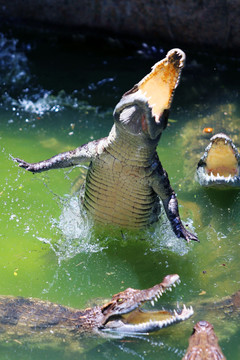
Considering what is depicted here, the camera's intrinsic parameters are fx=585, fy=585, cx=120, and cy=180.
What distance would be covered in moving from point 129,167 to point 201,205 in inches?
50.2

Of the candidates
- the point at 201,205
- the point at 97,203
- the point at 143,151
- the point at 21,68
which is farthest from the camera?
the point at 21,68

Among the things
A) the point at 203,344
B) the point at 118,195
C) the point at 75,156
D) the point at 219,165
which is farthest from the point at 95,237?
the point at 203,344

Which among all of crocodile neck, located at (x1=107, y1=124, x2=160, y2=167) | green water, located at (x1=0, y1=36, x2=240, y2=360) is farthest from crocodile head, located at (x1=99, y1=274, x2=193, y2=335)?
crocodile neck, located at (x1=107, y1=124, x2=160, y2=167)

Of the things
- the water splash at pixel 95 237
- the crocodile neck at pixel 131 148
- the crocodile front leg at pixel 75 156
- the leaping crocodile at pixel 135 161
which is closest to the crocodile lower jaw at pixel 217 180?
the water splash at pixel 95 237

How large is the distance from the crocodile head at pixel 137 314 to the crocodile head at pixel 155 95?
46.0 inches

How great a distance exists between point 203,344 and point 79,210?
1.90 meters

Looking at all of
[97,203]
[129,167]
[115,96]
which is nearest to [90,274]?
[97,203]

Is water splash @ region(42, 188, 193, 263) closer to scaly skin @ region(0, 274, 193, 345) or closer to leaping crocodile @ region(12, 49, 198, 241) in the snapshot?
leaping crocodile @ region(12, 49, 198, 241)

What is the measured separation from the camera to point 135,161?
473 cm

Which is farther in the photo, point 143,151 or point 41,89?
point 41,89

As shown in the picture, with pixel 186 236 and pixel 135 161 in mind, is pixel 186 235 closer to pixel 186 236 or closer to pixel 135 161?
pixel 186 236

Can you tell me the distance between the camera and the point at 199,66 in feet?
25.6

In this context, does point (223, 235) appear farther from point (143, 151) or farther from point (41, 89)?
point (41, 89)

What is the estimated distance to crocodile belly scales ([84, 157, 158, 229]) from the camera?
4812 millimetres
